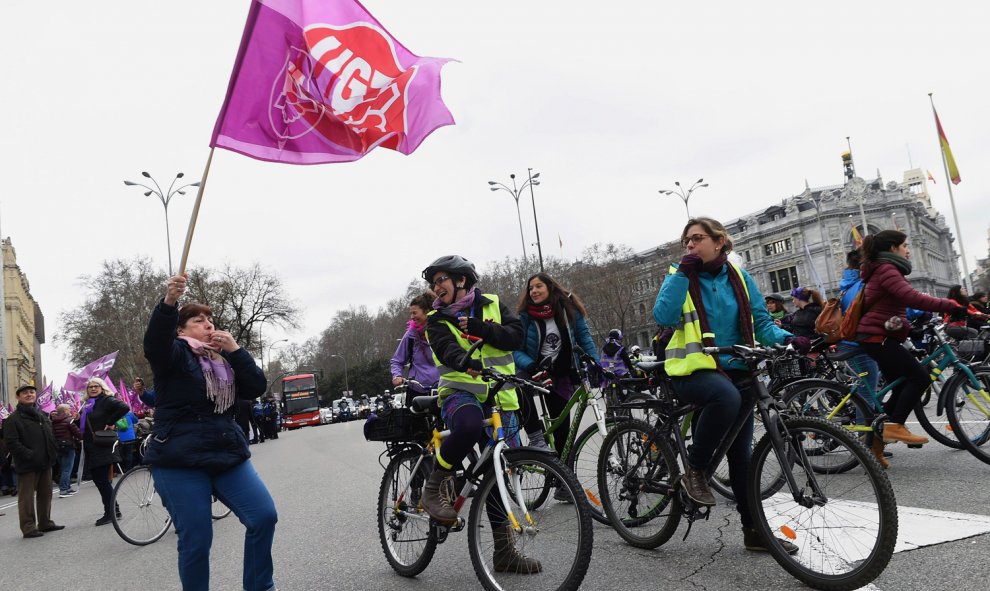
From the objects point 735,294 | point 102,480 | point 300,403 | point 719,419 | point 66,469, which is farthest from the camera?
point 300,403

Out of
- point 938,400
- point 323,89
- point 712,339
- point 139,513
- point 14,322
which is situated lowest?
point 139,513

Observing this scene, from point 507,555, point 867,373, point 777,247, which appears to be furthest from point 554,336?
point 777,247

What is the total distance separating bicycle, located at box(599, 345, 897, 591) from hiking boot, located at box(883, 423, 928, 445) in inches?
94.1

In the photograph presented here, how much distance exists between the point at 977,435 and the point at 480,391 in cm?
422

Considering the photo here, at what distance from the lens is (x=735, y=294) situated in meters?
4.14

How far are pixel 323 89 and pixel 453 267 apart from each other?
2.19m

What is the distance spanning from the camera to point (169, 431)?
362 centimetres

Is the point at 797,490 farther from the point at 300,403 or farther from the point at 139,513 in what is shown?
the point at 300,403

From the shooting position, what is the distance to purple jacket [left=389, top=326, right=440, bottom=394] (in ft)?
25.4

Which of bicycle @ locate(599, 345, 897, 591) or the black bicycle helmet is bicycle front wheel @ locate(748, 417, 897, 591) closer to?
bicycle @ locate(599, 345, 897, 591)

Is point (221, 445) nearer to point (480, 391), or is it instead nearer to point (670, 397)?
point (480, 391)

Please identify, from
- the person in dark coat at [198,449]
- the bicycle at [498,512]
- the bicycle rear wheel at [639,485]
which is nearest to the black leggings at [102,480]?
the bicycle at [498,512]

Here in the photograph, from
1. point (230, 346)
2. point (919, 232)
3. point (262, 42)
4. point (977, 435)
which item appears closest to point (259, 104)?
point (262, 42)

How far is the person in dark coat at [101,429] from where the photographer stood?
9195 millimetres
